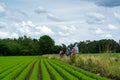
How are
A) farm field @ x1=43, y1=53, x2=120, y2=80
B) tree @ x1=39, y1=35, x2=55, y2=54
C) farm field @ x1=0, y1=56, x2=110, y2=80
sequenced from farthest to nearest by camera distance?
tree @ x1=39, y1=35, x2=55, y2=54, farm field @ x1=43, y1=53, x2=120, y2=80, farm field @ x1=0, y1=56, x2=110, y2=80

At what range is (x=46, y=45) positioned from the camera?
16525 cm

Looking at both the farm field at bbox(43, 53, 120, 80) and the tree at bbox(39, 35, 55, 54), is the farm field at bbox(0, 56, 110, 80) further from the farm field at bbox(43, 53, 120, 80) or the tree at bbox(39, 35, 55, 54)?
the tree at bbox(39, 35, 55, 54)

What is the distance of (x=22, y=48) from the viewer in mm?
154250

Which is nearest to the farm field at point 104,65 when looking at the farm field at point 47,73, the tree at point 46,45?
the farm field at point 47,73

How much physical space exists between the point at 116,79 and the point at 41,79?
4209 mm

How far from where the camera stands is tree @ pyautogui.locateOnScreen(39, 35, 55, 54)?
532ft

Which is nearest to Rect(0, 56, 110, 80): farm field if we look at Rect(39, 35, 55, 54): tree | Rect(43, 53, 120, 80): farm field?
Rect(43, 53, 120, 80): farm field

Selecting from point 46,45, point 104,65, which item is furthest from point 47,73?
point 46,45

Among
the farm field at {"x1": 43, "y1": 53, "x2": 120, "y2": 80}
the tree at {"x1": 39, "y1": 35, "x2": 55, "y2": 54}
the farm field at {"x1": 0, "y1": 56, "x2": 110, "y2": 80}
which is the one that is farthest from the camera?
the tree at {"x1": 39, "y1": 35, "x2": 55, "y2": 54}

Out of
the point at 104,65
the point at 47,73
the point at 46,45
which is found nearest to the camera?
the point at 47,73

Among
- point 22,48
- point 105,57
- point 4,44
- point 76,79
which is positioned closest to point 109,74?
point 76,79

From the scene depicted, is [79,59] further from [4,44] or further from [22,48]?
[22,48]

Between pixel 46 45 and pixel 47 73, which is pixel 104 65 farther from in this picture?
pixel 46 45

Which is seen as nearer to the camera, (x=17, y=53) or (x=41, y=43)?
(x=17, y=53)
